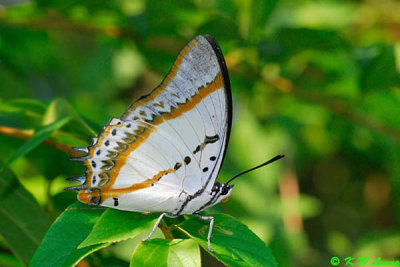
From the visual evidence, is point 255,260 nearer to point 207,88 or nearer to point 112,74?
point 207,88

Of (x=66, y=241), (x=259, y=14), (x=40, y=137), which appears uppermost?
(x=259, y=14)

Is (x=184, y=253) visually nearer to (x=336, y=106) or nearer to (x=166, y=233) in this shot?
(x=166, y=233)

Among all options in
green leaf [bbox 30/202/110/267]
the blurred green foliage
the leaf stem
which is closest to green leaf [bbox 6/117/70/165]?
the blurred green foliage

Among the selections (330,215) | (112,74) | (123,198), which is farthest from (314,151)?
(123,198)

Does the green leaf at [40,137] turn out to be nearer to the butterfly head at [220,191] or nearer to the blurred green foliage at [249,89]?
the blurred green foliage at [249,89]

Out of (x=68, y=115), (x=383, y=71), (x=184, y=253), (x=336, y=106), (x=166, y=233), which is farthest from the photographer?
(x=336, y=106)

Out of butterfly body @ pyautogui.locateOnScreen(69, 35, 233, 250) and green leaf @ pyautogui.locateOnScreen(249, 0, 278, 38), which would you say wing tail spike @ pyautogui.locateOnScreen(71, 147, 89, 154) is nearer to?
butterfly body @ pyautogui.locateOnScreen(69, 35, 233, 250)

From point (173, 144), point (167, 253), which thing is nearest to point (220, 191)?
point (173, 144)
